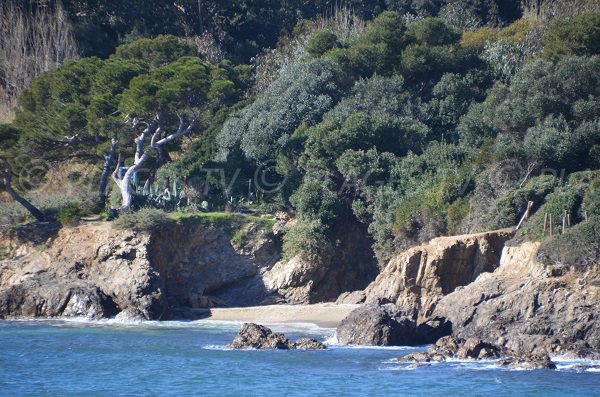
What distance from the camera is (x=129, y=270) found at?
1501 inches

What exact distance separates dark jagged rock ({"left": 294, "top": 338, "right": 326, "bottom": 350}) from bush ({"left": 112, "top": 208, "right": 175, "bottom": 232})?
34.3 ft

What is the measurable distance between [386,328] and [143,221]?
39.9 feet

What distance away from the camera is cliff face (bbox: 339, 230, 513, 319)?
3350cm

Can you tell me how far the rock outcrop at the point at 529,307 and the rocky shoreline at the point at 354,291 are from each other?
0.03m

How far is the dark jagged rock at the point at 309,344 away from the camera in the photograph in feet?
99.2

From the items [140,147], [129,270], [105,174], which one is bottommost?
[129,270]

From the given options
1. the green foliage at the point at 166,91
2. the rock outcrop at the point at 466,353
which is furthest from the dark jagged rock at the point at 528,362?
the green foliage at the point at 166,91

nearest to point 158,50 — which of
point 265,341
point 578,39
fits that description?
point 578,39

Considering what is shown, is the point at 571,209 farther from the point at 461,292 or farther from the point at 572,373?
the point at 572,373

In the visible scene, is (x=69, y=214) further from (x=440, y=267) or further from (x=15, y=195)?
(x=440, y=267)

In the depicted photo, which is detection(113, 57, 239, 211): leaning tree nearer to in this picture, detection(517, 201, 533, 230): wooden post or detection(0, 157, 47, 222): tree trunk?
detection(0, 157, 47, 222): tree trunk

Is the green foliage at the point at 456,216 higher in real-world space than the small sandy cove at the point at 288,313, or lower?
higher

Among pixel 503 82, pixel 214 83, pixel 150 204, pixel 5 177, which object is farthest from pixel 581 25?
pixel 5 177

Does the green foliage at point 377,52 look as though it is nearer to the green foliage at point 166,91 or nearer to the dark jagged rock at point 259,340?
the green foliage at point 166,91
